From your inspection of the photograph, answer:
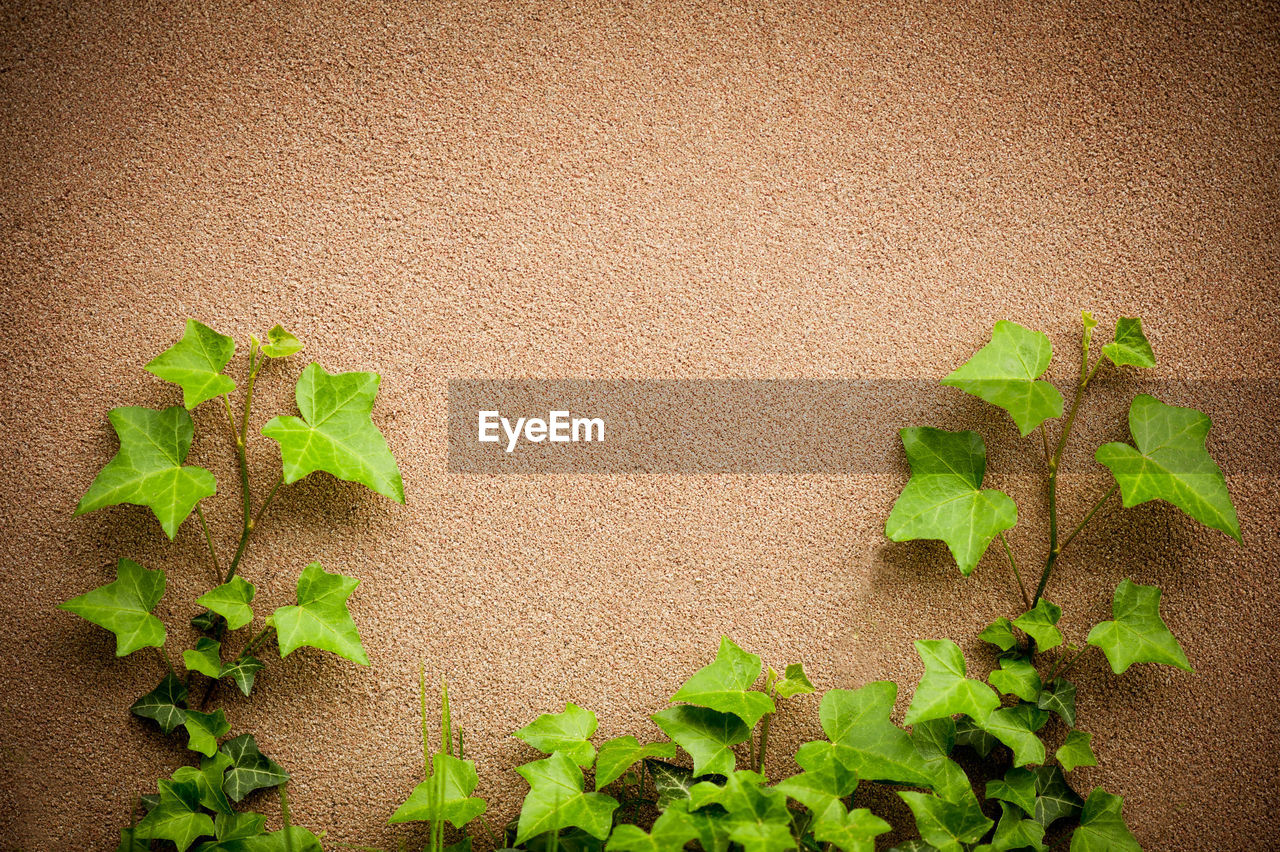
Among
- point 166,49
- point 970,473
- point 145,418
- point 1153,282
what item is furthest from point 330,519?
point 1153,282

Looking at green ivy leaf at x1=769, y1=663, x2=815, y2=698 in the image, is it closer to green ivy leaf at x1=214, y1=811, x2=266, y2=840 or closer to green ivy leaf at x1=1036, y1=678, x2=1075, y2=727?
green ivy leaf at x1=1036, y1=678, x2=1075, y2=727

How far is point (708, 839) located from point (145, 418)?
950 mm

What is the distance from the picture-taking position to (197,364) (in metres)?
1.00

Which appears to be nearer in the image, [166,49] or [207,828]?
[207,828]

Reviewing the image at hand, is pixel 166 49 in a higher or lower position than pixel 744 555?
higher

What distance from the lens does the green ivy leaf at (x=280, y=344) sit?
100 centimetres

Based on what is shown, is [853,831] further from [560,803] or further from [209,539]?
[209,539]

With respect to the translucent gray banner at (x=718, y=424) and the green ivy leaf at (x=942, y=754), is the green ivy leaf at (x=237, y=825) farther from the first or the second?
the green ivy leaf at (x=942, y=754)

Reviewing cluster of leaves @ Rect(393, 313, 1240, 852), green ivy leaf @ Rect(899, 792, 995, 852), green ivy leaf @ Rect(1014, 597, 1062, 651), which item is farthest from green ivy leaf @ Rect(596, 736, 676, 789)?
green ivy leaf @ Rect(1014, 597, 1062, 651)

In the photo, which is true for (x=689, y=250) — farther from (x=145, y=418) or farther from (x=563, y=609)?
(x=145, y=418)

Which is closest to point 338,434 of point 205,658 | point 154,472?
point 154,472

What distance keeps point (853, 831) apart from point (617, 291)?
789mm

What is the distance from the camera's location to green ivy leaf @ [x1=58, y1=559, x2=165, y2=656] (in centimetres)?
96

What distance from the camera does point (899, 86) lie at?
109 cm
